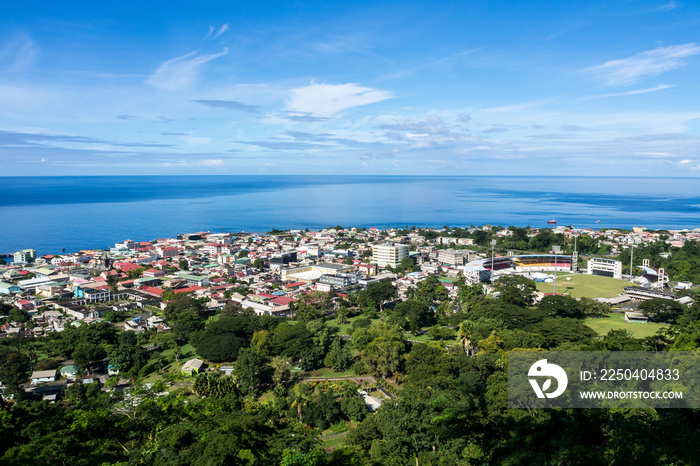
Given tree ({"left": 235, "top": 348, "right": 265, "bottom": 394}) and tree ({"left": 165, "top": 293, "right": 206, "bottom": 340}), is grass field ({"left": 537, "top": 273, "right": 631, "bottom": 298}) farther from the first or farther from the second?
tree ({"left": 165, "top": 293, "right": 206, "bottom": 340})

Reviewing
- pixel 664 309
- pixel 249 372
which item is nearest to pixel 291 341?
pixel 249 372

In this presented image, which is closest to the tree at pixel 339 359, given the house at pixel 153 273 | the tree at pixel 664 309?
the tree at pixel 664 309

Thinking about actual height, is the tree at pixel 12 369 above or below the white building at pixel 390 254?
below

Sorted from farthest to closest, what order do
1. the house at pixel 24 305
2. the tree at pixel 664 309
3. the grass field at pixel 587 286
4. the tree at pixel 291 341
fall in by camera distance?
the grass field at pixel 587 286 → the house at pixel 24 305 → the tree at pixel 664 309 → the tree at pixel 291 341

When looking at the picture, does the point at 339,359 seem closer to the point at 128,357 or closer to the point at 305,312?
the point at 305,312

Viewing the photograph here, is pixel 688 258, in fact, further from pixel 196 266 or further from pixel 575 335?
pixel 196 266

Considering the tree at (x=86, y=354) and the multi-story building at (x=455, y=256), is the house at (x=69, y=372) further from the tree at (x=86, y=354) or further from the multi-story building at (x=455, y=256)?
the multi-story building at (x=455, y=256)
